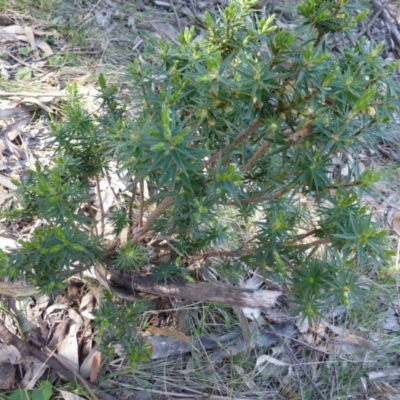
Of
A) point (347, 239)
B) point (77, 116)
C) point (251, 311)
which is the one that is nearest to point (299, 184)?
point (347, 239)

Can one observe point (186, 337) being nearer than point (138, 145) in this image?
No

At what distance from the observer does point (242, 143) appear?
1484 mm

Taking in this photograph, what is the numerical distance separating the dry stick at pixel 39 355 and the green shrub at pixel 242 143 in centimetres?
29

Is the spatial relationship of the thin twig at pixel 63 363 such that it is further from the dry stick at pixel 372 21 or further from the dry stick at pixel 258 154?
the dry stick at pixel 372 21

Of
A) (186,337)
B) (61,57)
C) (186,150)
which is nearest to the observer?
(186,150)

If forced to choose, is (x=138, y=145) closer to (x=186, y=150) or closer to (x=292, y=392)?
(x=186, y=150)

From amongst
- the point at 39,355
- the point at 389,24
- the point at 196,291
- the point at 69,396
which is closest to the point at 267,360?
the point at 196,291

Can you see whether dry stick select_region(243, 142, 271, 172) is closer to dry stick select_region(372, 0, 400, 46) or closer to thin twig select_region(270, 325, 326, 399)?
thin twig select_region(270, 325, 326, 399)

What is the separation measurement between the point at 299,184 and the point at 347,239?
190mm

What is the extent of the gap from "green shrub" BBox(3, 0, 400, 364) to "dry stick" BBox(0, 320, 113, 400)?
0.95 feet

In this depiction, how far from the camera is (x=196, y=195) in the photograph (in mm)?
1448

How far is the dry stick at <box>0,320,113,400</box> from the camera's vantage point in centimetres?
191

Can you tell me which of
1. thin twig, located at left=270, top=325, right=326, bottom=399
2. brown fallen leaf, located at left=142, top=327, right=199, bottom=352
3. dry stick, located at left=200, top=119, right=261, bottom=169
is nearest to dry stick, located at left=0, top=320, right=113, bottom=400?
brown fallen leaf, located at left=142, top=327, right=199, bottom=352

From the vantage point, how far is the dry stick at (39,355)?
6.26ft
